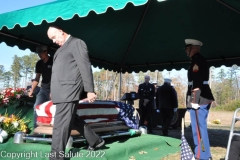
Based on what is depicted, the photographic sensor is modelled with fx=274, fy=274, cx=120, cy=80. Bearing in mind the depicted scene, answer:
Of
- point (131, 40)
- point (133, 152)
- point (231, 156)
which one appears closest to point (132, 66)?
point (131, 40)

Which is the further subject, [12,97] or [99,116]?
[12,97]

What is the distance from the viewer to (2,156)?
3.71 m

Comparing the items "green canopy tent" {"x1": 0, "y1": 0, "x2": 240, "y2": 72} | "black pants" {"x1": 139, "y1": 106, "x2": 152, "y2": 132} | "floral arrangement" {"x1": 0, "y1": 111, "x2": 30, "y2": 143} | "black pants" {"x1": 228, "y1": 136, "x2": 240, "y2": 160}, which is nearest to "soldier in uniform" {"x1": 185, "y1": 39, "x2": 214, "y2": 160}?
"black pants" {"x1": 228, "y1": 136, "x2": 240, "y2": 160}

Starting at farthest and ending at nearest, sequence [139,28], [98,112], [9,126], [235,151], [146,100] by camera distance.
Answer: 1. [146,100]
2. [139,28]
3. [98,112]
4. [9,126]
5. [235,151]

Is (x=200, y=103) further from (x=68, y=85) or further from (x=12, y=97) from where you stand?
(x=12, y=97)

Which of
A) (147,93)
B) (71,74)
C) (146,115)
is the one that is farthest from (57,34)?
(146,115)

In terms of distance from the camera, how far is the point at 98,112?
4945 mm

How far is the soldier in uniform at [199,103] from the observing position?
151 inches

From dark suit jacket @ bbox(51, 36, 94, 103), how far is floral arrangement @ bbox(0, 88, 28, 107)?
2822 mm

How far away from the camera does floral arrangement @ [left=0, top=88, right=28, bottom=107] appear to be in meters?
Answer: 5.66

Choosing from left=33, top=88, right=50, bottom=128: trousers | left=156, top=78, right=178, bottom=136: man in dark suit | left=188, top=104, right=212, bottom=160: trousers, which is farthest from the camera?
left=156, top=78, right=178, bottom=136: man in dark suit

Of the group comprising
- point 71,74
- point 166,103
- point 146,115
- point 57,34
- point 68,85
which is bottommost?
point 146,115

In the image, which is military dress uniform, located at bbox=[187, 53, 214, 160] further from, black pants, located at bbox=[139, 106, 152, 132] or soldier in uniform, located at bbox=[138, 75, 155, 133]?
black pants, located at bbox=[139, 106, 152, 132]

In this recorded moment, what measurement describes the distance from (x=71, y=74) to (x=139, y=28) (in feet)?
12.6
